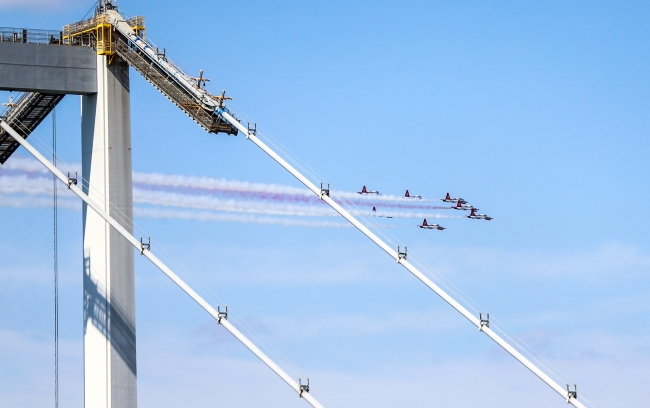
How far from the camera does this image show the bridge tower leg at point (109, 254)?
91.6m

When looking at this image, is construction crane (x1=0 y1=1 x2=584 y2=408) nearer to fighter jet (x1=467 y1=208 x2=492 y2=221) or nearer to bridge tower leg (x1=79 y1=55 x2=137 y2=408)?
bridge tower leg (x1=79 y1=55 x2=137 y2=408)

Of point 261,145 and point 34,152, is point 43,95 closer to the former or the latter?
point 34,152

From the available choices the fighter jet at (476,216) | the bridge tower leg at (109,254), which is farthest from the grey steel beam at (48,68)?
the fighter jet at (476,216)

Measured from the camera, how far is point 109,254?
3610 inches

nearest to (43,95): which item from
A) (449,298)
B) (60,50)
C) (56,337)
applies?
(60,50)

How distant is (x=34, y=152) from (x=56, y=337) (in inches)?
657

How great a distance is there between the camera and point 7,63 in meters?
90.8

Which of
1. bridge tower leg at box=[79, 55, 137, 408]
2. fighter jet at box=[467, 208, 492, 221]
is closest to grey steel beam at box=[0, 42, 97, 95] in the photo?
bridge tower leg at box=[79, 55, 137, 408]

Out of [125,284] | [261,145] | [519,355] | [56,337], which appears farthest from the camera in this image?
[56,337]

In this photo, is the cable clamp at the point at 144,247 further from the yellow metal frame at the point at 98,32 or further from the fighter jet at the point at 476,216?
the fighter jet at the point at 476,216

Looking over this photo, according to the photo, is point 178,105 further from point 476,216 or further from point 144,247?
point 476,216

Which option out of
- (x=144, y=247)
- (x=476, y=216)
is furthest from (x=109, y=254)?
(x=476, y=216)

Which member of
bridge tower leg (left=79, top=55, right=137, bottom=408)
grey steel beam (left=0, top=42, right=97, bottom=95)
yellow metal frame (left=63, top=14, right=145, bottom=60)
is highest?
yellow metal frame (left=63, top=14, right=145, bottom=60)

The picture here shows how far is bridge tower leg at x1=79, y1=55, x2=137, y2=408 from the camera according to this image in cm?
9162
